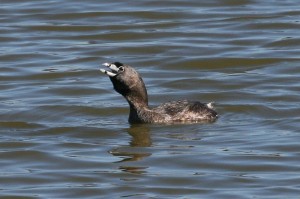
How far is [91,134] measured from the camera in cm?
1720

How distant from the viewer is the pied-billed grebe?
17628mm

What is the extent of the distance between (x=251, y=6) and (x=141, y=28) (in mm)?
2672

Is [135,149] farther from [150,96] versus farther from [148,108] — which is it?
[150,96]

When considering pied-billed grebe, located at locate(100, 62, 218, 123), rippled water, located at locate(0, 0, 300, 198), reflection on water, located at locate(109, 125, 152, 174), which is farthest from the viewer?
pied-billed grebe, located at locate(100, 62, 218, 123)

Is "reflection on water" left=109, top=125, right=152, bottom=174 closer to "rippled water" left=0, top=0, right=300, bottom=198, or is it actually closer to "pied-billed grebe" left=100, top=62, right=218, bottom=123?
"rippled water" left=0, top=0, right=300, bottom=198

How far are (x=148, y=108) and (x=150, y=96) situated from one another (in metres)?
1.66

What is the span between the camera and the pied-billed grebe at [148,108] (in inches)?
694

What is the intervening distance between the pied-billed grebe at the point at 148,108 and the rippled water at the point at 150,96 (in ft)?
0.64

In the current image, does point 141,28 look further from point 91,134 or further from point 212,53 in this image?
point 91,134

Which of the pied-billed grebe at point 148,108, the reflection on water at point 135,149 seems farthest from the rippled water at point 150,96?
the pied-billed grebe at point 148,108

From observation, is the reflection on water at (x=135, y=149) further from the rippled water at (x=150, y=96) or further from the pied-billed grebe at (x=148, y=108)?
the pied-billed grebe at (x=148, y=108)

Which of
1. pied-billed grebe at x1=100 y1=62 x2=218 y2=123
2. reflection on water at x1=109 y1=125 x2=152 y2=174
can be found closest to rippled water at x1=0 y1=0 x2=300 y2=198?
reflection on water at x1=109 y1=125 x2=152 y2=174

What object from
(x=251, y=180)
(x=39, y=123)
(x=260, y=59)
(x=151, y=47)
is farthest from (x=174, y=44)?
(x=251, y=180)

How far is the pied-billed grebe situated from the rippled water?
20 cm
